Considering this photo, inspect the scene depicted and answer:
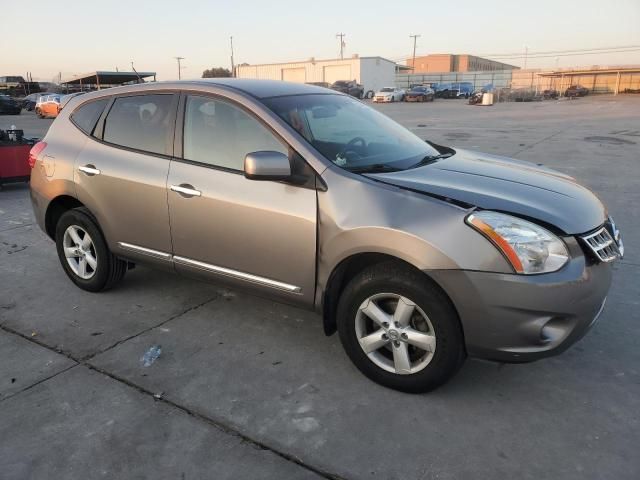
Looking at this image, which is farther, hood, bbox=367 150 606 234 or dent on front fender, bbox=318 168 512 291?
hood, bbox=367 150 606 234

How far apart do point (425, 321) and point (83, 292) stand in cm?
306

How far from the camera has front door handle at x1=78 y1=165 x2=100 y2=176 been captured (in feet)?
12.9

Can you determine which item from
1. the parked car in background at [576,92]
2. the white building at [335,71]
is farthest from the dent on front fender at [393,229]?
the white building at [335,71]

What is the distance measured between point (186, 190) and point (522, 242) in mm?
2118

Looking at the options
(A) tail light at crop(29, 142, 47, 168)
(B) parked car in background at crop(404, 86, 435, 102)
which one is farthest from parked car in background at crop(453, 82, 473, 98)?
(A) tail light at crop(29, 142, 47, 168)

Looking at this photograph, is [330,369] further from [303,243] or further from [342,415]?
[303,243]

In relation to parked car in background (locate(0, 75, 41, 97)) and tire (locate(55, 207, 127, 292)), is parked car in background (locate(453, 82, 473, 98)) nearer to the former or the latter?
parked car in background (locate(0, 75, 41, 97))

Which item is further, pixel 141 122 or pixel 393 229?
pixel 141 122

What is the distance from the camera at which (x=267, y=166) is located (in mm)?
2893

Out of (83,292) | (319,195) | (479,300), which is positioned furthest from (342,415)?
(83,292)

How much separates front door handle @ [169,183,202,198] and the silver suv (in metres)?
0.01

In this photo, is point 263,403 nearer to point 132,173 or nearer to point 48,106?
point 132,173

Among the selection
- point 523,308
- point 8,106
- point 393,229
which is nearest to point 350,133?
point 393,229

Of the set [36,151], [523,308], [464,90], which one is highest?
[464,90]
